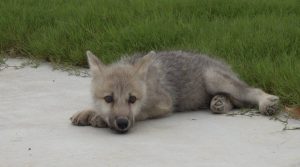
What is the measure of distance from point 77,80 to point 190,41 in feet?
4.52

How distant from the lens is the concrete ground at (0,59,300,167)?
4.21 meters

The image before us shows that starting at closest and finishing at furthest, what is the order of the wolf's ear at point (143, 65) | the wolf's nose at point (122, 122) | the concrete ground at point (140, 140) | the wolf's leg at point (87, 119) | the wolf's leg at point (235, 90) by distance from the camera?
the concrete ground at point (140, 140) < the wolf's nose at point (122, 122) < the wolf's leg at point (87, 119) < the wolf's ear at point (143, 65) < the wolf's leg at point (235, 90)

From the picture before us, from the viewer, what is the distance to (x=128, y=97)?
200 inches

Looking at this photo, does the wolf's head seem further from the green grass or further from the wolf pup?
the green grass

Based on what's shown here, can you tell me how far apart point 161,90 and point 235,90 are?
0.67 m

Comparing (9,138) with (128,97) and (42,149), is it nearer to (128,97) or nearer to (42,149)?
(42,149)

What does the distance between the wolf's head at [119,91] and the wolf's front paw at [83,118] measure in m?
0.15

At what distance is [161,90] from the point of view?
566 cm

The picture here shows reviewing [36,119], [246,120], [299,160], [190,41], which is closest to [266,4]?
[190,41]

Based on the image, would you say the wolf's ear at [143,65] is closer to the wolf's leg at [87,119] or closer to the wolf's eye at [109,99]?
the wolf's eye at [109,99]

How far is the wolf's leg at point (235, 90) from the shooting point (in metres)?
5.54

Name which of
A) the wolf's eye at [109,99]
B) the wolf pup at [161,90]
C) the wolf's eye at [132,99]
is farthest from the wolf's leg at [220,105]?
the wolf's eye at [109,99]

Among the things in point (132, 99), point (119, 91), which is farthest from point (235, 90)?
point (119, 91)

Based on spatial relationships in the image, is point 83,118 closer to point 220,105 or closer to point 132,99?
point 132,99
